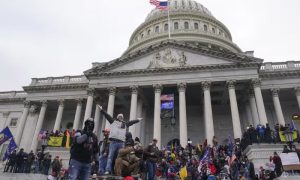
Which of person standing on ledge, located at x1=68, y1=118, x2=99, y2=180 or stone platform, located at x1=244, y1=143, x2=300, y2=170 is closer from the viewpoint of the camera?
person standing on ledge, located at x1=68, y1=118, x2=99, y2=180

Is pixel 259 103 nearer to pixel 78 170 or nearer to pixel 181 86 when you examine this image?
pixel 181 86

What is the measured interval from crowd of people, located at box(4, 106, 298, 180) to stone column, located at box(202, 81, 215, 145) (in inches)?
191

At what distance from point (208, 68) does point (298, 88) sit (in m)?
11.2

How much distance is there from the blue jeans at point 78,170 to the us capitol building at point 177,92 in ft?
72.4

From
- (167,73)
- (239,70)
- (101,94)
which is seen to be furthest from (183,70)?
(101,94)

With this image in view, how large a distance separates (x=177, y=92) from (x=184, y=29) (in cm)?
2461

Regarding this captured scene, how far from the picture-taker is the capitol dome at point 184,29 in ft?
177

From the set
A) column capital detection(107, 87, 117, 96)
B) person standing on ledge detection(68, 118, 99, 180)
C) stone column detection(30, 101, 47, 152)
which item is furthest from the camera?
stone column detection(30, 101, 47, 152)

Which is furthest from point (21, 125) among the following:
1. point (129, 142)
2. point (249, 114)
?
point (129, 142)

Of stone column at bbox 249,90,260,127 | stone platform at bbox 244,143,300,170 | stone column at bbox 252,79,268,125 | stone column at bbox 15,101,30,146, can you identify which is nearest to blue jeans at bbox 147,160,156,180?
stone platform at bbox 244,143,300,170

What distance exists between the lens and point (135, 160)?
7227mm

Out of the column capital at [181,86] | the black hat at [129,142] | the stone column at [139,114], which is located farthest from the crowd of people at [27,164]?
the column capital at [181,86]

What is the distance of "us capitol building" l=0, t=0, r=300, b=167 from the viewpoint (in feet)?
101

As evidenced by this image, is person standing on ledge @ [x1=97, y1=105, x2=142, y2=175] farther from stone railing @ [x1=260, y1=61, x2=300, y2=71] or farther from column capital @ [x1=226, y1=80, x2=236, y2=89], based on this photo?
stone railing @ [x1=260, y1=61, x2=300, y2=71]
